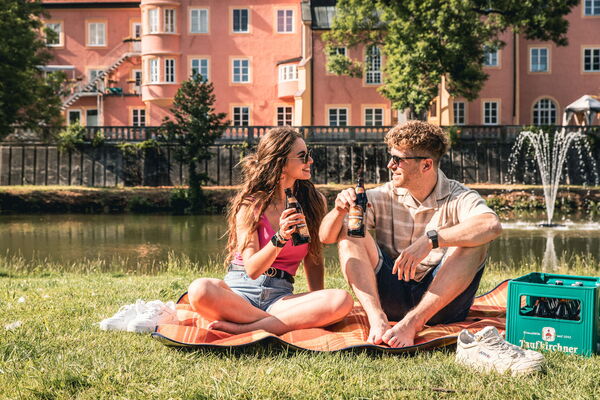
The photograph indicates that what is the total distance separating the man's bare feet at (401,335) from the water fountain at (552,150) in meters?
30.1

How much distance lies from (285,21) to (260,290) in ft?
121

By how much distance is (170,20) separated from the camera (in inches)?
1604

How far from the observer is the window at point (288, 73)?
39406 millimetres

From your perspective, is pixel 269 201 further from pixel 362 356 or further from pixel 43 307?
pixel 43 307

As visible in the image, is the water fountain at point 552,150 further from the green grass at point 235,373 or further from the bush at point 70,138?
the green grass at point 235,373

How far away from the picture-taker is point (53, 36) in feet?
100

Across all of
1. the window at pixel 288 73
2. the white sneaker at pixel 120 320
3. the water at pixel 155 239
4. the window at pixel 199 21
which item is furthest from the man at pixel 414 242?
the window at pixel 199 21

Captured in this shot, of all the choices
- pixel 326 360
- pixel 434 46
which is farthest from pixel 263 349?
pixel 434 46

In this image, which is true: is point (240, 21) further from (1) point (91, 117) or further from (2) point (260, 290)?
(2) point (260, 290)

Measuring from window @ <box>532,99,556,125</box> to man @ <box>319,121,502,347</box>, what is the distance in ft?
121

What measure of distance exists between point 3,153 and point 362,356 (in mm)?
33931

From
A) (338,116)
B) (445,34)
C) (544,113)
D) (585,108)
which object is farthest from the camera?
(544,113)

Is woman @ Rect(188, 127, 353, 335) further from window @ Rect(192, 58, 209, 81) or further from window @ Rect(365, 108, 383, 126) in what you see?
window @ Rect(192, 58, 209, 81)

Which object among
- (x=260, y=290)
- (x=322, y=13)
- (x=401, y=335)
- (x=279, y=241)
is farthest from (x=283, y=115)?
(x=401, y=335)
